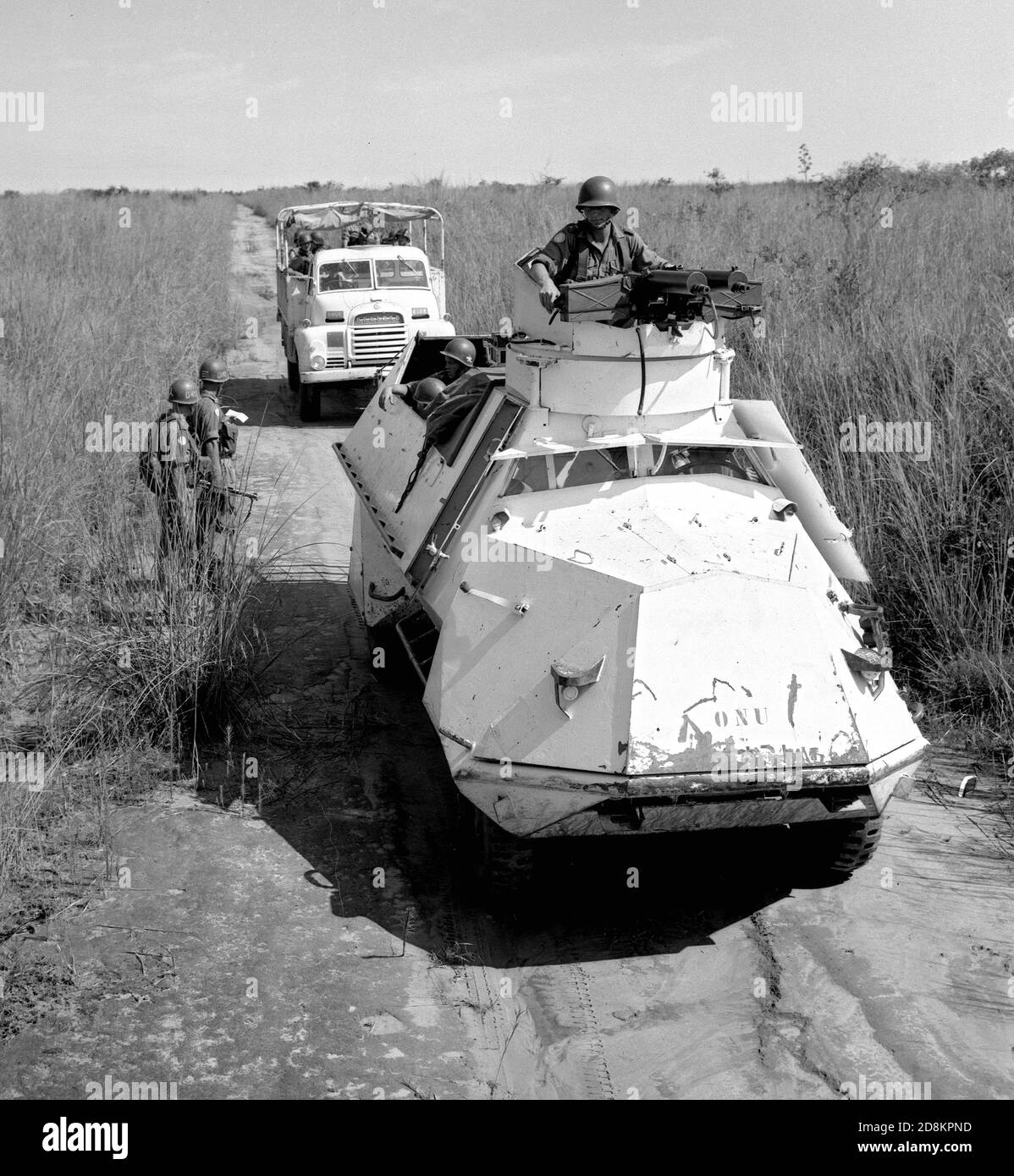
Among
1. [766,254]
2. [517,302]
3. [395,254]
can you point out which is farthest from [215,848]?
[395,254]

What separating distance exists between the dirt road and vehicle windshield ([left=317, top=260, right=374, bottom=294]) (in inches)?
390

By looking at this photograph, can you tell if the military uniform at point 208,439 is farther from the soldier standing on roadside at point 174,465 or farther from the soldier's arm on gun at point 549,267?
the soldier's arm on gun at point 549,267

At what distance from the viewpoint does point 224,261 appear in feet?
97.6

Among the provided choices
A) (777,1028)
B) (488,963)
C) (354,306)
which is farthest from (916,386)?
(354,306)

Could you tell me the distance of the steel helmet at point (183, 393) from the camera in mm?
8273

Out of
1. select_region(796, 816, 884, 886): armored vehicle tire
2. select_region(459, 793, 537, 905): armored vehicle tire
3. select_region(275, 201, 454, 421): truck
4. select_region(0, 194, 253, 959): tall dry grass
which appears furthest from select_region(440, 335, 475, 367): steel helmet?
select_region(275, 201, 454, 421): truck

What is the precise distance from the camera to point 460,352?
823cm

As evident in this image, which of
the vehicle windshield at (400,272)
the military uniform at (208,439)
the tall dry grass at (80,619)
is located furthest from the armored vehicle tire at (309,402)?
the military uniform at (208,439)

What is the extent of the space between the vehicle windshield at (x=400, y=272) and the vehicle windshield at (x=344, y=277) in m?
0.15

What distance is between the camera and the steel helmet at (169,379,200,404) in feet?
27.1

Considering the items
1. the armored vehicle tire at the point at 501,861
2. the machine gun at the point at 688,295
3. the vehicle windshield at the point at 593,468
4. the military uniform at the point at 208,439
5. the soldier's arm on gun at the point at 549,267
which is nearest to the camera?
the armored vehicle tire at the point at 501,861

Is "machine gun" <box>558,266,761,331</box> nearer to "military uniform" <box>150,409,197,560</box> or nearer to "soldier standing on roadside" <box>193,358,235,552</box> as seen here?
"military uniform" <box>150,409,197,560</box>

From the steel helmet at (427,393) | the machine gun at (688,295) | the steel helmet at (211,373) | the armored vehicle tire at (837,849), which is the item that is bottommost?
the armored vehicle tire at (837,849)
